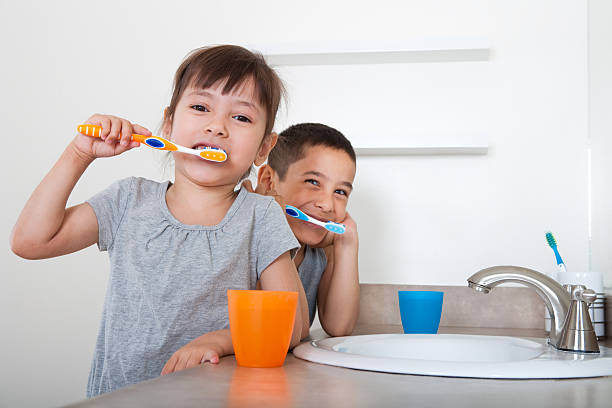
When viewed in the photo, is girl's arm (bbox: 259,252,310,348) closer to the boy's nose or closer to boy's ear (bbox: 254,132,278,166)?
boy's ear (bbox: 254,132,278,166)

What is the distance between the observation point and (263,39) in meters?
1.70

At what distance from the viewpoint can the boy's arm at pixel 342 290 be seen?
4.41 ft

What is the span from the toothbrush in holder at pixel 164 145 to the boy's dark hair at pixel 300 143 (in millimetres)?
442

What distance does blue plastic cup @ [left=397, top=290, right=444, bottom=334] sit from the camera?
1273 millimetres

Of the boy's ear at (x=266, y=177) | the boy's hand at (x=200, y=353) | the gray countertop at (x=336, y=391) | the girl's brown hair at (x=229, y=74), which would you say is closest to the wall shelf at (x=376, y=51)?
the boy's ear at (x=266, y=177)

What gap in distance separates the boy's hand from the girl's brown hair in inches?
17.3

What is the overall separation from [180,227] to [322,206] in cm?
44

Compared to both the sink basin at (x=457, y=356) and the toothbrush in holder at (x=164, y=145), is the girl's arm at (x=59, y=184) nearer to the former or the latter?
the toothbrush in holder at (x=164, y=145)

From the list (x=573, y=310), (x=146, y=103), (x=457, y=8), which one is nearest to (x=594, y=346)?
(x=573, y=310)

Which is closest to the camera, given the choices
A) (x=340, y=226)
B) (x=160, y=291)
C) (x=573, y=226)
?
(x=160, y=291)

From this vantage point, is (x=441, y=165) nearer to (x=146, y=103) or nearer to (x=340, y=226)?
(x=340, y=226)

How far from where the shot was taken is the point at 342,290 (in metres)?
1.37

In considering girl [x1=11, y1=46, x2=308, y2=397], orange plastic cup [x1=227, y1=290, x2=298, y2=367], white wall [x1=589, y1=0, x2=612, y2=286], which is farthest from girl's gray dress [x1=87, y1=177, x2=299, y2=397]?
white wall [x1=589, y1=0, x2=612, y2=286]

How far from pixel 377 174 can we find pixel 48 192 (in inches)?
36.0
